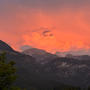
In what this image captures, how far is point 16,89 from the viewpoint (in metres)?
32.6

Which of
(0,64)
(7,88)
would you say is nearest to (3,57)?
(0,64)

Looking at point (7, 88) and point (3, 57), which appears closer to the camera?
point (7, 88)

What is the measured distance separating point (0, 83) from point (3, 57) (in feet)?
13.7

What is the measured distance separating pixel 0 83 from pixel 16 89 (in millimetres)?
2545

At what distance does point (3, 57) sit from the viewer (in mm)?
33906

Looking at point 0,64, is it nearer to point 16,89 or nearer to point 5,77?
point 5,77

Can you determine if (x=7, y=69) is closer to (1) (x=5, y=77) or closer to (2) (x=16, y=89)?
(1) (x=5, y=77)

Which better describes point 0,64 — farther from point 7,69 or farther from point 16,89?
point 16,89

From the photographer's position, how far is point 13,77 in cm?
3139

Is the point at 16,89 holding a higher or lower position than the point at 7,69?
lower

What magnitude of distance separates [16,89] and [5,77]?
260 centimetres

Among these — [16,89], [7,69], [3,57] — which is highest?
[3,57]

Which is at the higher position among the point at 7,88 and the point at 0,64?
the point at 0,64

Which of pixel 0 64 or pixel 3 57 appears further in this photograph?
pixel 3 57
